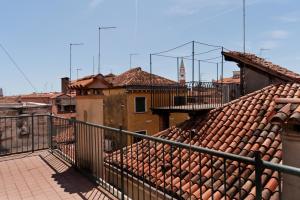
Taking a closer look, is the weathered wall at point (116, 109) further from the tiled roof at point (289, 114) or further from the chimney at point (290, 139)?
the chimney at point (290, 139)

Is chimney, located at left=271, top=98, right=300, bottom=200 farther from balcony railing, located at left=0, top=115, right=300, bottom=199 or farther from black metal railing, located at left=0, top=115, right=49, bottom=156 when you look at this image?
black metal railing, located at left=0, top=115, right=49, bottom=156

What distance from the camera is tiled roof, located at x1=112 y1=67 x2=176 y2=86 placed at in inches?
993

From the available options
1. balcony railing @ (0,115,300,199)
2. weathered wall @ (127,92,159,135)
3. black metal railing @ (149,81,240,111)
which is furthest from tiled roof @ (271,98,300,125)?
weathered wall @ (127,92,159,135)

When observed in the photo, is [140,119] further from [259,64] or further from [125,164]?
[125,164]

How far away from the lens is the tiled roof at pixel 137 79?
82.7 feet

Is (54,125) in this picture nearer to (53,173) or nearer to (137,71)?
(53,173)

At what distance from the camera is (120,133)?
4.16m

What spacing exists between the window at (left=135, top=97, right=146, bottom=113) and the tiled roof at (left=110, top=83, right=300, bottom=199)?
13.5 m

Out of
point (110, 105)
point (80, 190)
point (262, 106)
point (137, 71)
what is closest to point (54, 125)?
point (80, 190)

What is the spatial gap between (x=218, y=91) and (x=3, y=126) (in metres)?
9.25

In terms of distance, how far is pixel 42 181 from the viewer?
5.29m

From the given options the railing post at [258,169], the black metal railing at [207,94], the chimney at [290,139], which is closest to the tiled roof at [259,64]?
the black metal railing at [207,94]

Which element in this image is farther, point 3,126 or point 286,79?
point 286,79

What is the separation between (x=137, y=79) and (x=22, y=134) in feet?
59.3
